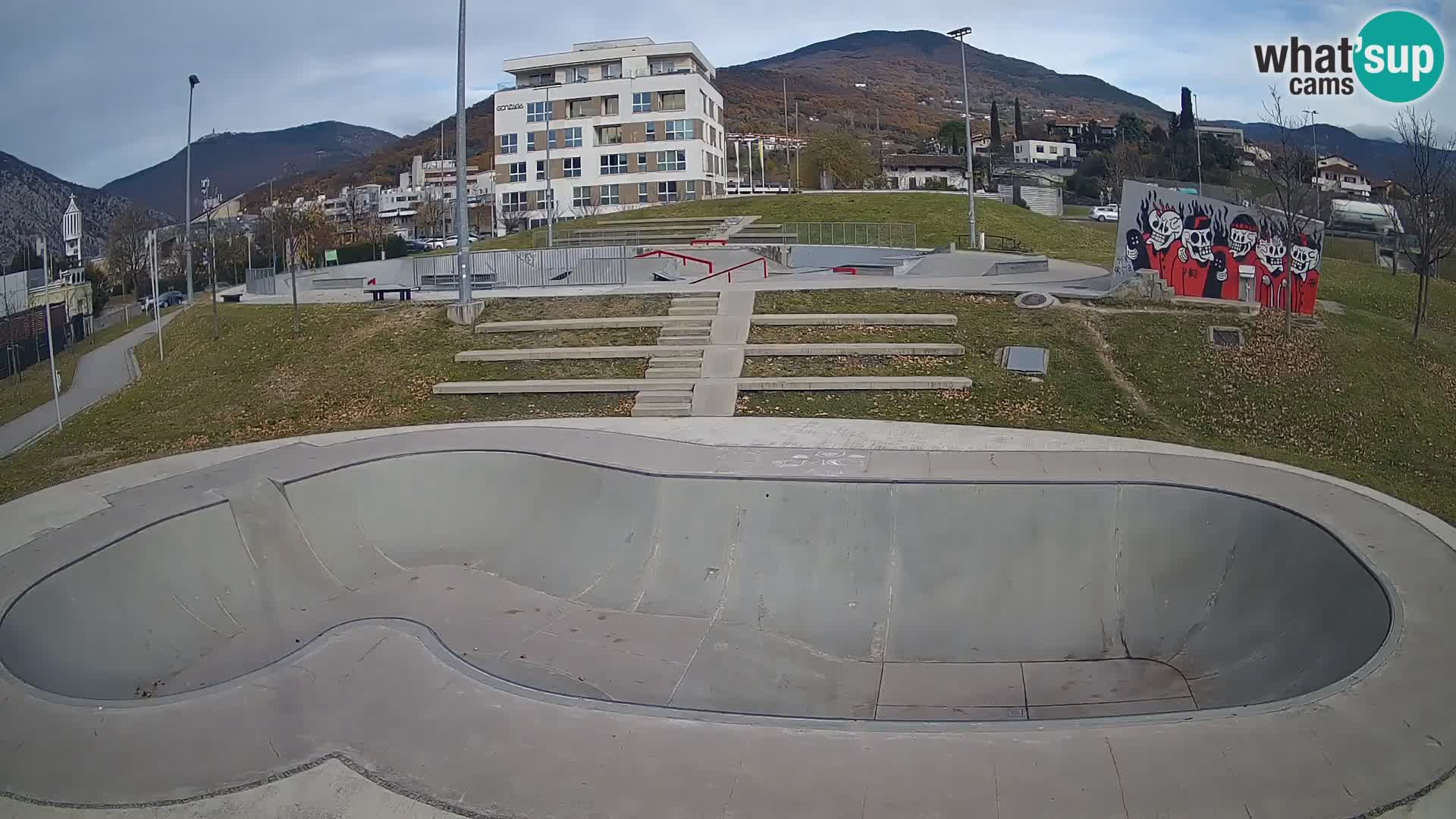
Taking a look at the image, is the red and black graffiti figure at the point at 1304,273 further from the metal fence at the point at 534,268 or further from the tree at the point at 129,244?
the tree at the point at 129,244

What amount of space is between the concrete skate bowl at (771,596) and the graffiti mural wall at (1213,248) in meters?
12.9

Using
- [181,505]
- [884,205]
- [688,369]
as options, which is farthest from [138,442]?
[884,205]

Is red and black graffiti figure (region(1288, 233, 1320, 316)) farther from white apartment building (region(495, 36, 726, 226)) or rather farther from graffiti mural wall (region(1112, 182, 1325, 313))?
white apartment building (region(495, 36, 726, 226))

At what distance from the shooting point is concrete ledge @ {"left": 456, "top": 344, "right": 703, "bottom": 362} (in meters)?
23.0

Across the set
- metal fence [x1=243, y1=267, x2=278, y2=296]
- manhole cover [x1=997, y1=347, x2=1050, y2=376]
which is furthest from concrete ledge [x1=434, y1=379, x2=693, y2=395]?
metal fence [x1=243, y1=267, x2=278, y2=296]

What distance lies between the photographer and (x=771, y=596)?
1333 centimetres

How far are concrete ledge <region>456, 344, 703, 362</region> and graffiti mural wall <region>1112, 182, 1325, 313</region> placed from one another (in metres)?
11.7

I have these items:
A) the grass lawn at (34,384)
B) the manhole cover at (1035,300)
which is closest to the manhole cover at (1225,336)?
the manhole cover at (1035,300)

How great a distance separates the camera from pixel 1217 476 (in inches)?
563

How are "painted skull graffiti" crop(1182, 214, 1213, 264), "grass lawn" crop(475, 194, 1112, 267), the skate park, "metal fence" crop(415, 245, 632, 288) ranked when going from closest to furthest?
the skate park < "painted skull graffiti" crop(1182, 214, 1213, 264) < "metal fence" crop(415, 245, 632, 288) < "grass lawn" crop(475, 194, 1112, 267)

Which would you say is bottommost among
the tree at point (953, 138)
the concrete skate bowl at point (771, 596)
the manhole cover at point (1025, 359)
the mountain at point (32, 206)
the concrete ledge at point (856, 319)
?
the concrete skate bowl at point (771, 596)

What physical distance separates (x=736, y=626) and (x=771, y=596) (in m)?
0.69

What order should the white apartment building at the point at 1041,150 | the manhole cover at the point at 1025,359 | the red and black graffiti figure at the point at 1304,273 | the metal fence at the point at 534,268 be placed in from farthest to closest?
the white apartment building at the point at 1041,150 < the metal fence at the point at 534,268 < the red and black graffiti figure at the point at 1304,273 < the manhole cover at the point at 1025,359

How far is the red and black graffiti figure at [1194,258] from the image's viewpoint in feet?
79.0
